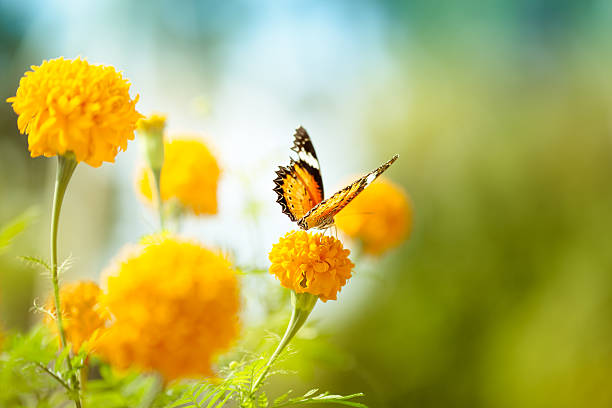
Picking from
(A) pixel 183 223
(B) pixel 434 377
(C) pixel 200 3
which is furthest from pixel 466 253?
(A) pixel 183 223

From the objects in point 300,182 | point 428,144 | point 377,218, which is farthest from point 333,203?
point 428,144

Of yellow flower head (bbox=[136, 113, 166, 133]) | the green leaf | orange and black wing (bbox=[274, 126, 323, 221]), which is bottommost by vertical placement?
the green leaf

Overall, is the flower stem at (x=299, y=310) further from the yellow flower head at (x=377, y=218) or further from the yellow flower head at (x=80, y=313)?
the yellow flower head at (x=377, y=218)

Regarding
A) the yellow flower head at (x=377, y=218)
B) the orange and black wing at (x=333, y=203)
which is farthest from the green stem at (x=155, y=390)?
the yellow flower head at (x=377, y=218)

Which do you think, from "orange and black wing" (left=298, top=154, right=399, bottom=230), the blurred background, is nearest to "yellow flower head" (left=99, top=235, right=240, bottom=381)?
"orange and black wing" (left=298, top=154, right=399, bottom=230)

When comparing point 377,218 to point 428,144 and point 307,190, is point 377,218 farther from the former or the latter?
point 428,144

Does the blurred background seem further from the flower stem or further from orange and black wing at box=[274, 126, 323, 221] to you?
the flower stem

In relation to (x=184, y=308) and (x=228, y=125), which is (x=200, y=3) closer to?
(x=228, y=125)
